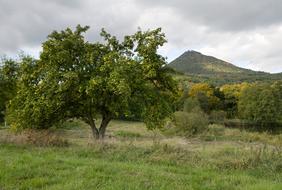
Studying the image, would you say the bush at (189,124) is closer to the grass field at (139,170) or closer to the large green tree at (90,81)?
the large green tree at (90,81)

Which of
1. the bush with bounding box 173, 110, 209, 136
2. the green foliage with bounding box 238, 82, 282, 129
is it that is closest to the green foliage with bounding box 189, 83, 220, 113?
the green foliage with bounding box 238, 82, 282, 129

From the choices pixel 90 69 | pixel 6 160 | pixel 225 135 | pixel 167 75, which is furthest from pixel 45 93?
pixel 225 135

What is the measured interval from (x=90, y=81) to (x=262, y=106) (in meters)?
68.3

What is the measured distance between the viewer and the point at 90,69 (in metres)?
21.0

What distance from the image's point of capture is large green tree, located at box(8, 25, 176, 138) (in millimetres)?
19328

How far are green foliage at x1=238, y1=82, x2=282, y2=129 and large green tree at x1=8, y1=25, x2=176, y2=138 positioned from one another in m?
63.7

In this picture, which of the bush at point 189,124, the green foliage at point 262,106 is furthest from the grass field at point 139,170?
the green foliage at point 262,106

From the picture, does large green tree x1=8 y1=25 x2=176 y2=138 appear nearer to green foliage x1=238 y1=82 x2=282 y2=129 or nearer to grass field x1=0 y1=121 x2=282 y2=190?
grass field x1=0 y1=121 x2=282 y2=190

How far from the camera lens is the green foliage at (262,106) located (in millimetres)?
80875

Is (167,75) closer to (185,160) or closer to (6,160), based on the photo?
(185,160)

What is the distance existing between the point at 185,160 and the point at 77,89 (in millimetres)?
9811

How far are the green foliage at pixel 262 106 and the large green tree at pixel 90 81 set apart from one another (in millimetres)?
63719

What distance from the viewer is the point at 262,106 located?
80562 millimetres

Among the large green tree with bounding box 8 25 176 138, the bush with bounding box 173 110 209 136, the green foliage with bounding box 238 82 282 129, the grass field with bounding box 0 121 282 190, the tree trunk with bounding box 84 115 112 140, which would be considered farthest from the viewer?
the green foliage with bounding box 238 82 282 129
